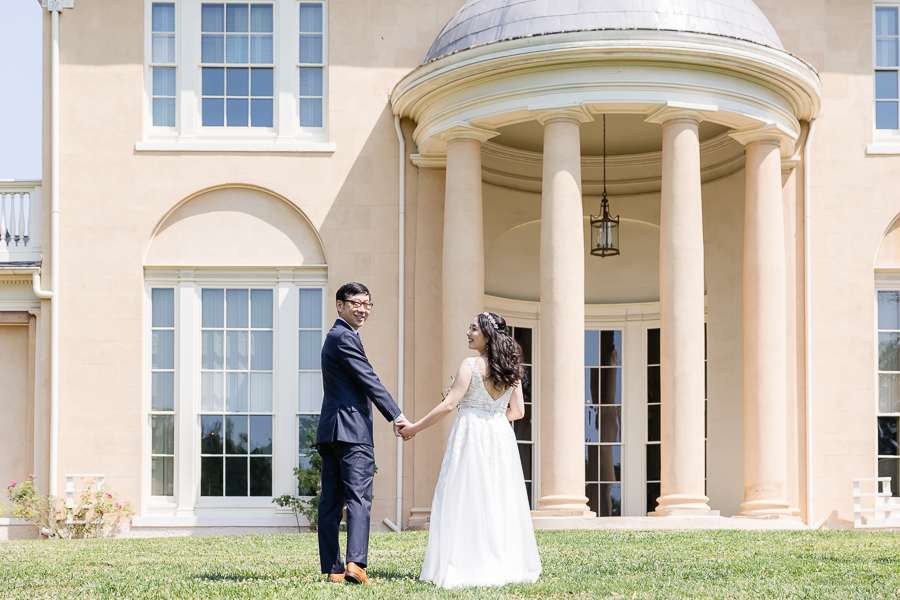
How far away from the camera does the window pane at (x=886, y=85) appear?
1777cm

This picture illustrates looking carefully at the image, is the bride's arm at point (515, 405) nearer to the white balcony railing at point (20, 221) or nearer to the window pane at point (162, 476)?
the window pane at point (162, 476)

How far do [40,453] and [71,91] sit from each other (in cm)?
547

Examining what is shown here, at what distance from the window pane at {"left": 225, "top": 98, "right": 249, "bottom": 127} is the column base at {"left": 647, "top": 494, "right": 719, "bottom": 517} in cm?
850

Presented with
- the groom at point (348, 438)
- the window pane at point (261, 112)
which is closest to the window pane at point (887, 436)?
the window pane at point (261, 112)

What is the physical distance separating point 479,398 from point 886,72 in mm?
12471

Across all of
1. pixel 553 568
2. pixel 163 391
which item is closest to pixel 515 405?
pixel 553 568

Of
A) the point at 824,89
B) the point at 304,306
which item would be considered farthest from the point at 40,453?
the point at 824,89

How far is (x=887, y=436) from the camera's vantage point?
17.3 metres

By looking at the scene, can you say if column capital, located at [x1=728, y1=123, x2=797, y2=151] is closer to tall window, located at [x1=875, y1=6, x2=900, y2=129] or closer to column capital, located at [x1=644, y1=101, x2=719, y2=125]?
column capital, located at [x1=644, y1=101, x2=719, y2=125]

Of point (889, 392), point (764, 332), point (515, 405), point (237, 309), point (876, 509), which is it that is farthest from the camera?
point (889, 392)

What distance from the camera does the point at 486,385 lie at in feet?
26.4

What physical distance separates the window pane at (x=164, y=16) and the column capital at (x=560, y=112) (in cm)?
618

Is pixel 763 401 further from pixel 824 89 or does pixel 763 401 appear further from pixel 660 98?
pixel 824 89

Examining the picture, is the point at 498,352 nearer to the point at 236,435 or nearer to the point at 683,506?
the point at 683,506
